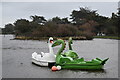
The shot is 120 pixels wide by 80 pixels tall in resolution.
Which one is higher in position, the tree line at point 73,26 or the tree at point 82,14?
the tree at point 82,14

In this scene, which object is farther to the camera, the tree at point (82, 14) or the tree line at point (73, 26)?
the tree at point (82, 14)

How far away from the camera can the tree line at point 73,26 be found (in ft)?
169

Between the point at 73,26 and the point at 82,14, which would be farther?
the point at 82,14

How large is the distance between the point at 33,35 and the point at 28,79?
43.9 meters

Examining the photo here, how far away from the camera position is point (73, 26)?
5497 centimetres

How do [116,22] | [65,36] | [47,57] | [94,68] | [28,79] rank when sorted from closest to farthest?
[28,79]
[94,68]
[47,57]
[65,36]
[116,22]

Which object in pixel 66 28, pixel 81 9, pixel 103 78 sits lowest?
pixel 103 78

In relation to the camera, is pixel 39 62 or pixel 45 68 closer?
pixel 45 68

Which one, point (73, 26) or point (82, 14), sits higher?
point (82, 14)

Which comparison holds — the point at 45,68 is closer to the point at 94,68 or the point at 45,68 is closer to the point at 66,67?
the point at 66,67

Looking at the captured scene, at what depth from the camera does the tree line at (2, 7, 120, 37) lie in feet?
169

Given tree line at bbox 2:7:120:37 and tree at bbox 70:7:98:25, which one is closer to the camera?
tree line at bbox 2:7:120:37

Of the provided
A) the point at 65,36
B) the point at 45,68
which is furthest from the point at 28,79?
the point at 65,36

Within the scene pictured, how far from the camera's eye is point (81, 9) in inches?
3378
